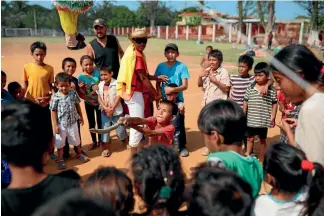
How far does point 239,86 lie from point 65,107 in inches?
98.6

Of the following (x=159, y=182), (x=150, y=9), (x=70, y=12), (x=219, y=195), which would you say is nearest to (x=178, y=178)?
(x=159, y=182)

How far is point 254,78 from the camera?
4.62 metres

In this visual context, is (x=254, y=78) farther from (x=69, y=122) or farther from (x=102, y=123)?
(x=69, y=122)

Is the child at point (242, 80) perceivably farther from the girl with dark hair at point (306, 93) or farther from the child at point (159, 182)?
the child at point (159, 182)

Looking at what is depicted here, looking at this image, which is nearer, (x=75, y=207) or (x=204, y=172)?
(x=75, y=207)

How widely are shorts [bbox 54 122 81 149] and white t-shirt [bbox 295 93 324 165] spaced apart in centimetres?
321

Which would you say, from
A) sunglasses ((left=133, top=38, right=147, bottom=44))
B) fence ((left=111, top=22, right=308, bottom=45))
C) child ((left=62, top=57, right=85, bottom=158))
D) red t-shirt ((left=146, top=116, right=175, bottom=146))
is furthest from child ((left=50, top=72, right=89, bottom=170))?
fence ((left=111, top=22, right=308, bottom=45))

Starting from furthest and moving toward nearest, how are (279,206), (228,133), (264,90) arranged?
(264,90), (228,133), (279,206)

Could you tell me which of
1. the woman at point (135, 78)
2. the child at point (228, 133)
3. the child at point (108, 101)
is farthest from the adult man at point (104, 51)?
the child at point (228, 133)

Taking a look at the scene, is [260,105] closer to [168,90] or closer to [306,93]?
[168,90]

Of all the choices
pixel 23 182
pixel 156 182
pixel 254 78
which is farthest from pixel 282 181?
pixel 254 78

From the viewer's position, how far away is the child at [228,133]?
1986 mm

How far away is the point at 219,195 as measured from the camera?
59.8 inches

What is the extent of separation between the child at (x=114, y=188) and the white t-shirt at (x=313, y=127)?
1.08 m
